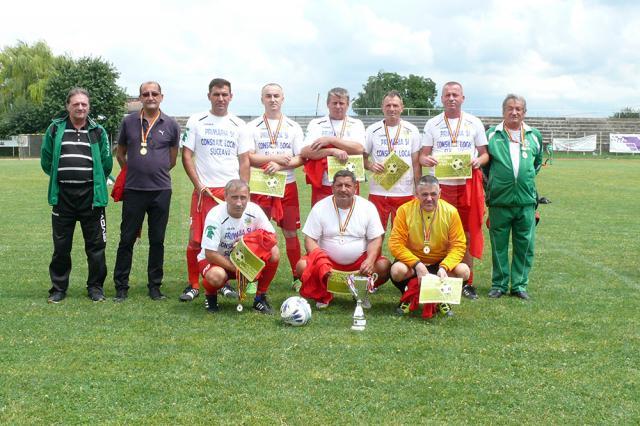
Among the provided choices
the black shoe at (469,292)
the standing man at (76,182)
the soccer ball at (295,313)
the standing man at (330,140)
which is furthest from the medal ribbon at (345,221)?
the standing man at (76,182)

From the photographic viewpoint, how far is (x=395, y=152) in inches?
274

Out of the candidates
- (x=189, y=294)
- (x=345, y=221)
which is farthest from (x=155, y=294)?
(x=345, y=221)

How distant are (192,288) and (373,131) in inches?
97.9

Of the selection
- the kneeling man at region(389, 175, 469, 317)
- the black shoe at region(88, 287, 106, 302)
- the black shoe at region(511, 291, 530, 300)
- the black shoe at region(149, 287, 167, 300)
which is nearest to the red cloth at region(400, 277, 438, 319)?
the kneeling man at region(389, 175, 469, 317)

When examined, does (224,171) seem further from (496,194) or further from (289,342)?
(496,194)

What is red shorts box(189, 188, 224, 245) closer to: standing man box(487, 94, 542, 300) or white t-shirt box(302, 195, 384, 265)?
white t-shirt box(302, 195, 384, 265)

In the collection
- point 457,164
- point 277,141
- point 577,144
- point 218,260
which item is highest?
point 577,144

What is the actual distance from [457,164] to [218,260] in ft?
8.32

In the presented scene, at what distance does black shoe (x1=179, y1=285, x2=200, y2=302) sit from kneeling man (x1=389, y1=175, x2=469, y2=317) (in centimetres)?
199

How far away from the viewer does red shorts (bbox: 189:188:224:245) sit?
21.9ft

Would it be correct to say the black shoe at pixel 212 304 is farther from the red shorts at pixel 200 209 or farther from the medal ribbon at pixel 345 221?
the medal ribbon at pixel 345 221

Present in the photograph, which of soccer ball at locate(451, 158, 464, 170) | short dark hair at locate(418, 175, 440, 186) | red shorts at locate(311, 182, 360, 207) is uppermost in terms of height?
soccer ball at locate(451, 158, 464, 170)

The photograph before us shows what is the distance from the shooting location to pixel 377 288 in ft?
23.3

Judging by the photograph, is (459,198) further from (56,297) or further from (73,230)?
(56,297)
